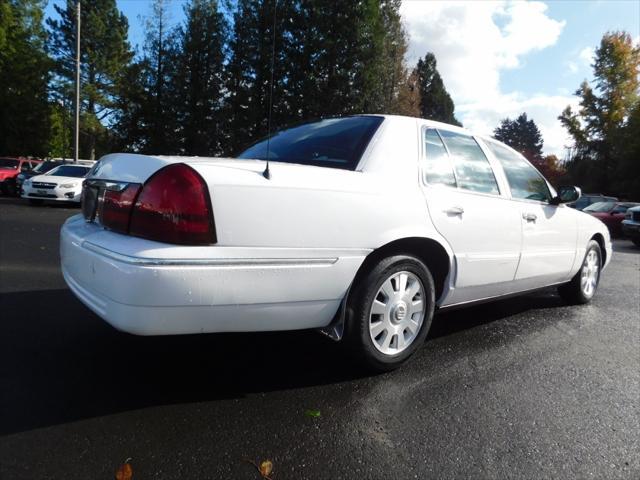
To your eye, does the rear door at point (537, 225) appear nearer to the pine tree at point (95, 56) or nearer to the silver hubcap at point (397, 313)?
the silver hubcap at point (397, 313)

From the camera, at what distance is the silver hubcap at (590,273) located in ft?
15.9

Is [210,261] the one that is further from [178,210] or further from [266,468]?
[266,468]

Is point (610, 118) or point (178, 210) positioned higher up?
point (610, 118)

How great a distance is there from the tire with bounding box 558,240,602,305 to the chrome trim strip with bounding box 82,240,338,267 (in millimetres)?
3516

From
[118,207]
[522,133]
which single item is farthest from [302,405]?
[522,133]

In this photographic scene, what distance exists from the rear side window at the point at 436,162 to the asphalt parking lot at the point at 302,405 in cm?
119

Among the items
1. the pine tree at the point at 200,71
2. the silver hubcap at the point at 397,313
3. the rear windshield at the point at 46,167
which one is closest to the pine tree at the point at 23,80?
the pine tree at the point at 200,71

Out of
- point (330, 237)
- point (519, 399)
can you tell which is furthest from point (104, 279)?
point (519, 399)

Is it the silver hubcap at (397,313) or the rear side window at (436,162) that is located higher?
the rear side window at (436,162)

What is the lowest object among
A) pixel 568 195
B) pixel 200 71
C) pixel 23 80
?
pixel 568 195

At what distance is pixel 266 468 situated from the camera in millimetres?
1837

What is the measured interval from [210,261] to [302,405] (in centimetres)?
90

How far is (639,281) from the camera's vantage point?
22.5 feet

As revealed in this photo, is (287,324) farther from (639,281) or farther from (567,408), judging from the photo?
(639,281)
